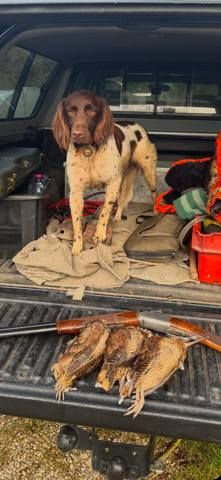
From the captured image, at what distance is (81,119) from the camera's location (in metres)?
2.59

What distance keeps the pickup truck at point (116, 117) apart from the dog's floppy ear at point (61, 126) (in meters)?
0.42

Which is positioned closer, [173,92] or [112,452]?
[112,452]

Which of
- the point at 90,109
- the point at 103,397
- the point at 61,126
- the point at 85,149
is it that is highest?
the point at 90,109

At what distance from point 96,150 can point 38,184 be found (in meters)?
0.53

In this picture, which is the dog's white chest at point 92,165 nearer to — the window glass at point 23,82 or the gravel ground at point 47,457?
the window glass at point 23,82

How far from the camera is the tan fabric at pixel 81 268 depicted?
7.97 feet

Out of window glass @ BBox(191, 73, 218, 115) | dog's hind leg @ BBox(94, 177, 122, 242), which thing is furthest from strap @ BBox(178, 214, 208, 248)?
window glass @ BBox(191, 73, 218, 115)

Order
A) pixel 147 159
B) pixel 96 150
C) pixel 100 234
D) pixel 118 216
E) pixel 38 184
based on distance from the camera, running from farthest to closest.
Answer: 1. pixel 147 159
2. pixel 118 216
3. pixel 38 184
4. pixel 100 234
5. pixel 96 150

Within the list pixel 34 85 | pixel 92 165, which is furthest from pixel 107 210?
pixel 34 85

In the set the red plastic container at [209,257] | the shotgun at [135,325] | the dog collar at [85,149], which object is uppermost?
the dog collar at [85,149]

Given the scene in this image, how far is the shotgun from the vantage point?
1909 mm

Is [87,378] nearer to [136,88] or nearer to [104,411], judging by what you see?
[104,411]

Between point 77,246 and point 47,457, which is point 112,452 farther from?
point 77,246

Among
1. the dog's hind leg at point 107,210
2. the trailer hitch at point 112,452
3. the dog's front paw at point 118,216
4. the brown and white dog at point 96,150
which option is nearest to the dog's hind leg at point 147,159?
the brown and white dog at point 96,150
